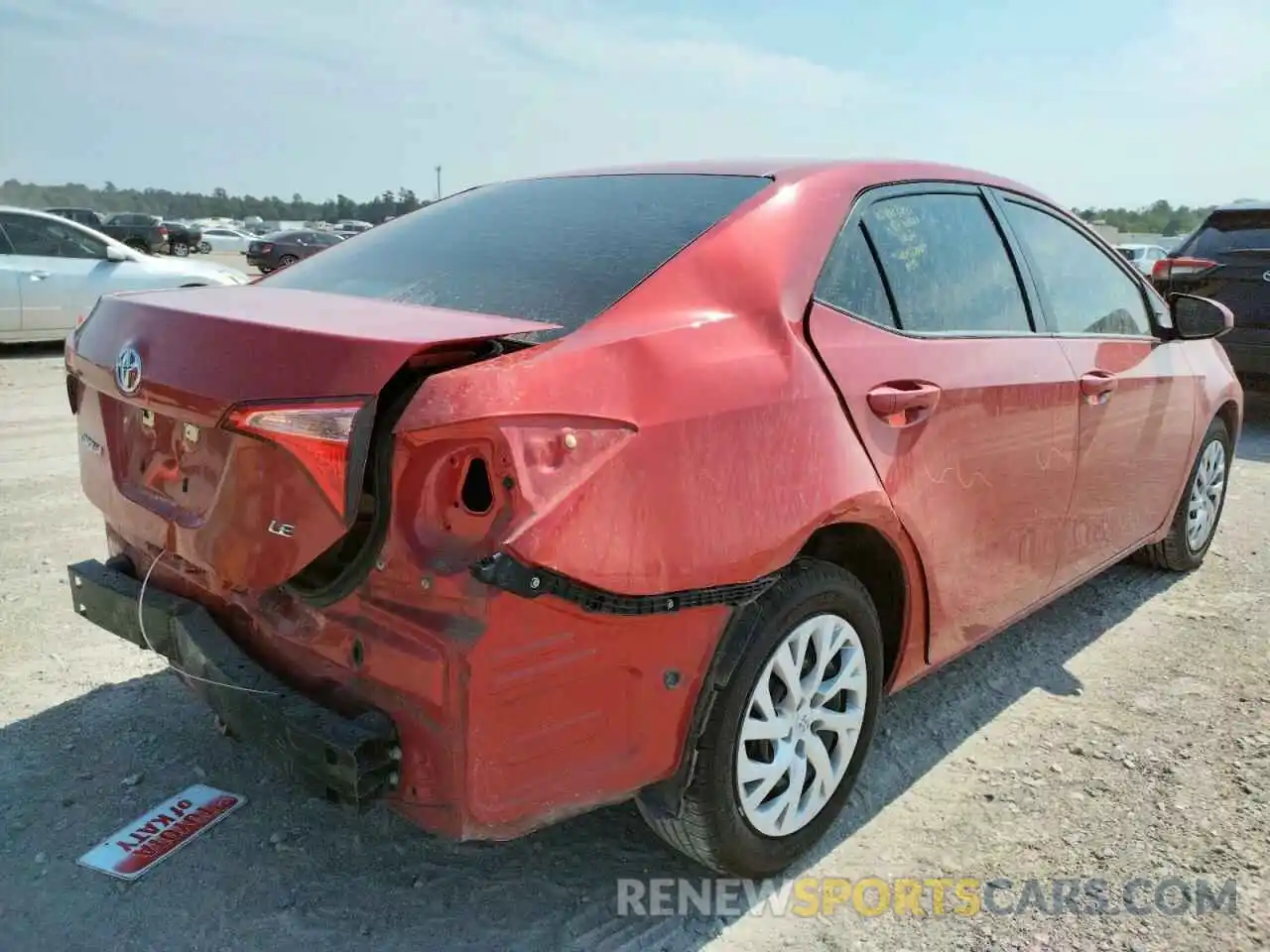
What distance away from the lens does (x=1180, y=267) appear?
8.22 meters

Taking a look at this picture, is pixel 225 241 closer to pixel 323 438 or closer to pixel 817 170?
pixel 817 170

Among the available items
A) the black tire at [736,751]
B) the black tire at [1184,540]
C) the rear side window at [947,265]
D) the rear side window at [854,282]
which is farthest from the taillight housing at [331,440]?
the black tire at [1184,540]

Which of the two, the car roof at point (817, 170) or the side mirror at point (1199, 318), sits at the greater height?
the car roof at point (817, 170)

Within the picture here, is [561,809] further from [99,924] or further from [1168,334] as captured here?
[1168,334]

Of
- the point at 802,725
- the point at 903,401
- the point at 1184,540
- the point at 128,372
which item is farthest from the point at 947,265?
the point at 1184,540

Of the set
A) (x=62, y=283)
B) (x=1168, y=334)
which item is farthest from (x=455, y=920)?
(x=62, y=283)

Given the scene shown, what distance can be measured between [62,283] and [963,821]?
10585mm

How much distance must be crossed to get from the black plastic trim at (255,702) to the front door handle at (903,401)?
53.4 inches

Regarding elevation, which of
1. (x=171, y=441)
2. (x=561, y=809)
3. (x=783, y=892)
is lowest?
(x=783, y=892)

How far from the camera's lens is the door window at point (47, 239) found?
10305 millimetres

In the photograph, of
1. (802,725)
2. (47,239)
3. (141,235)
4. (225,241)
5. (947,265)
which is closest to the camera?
(802,725)

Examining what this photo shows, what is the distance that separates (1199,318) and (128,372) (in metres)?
3.94

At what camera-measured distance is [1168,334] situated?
4.10 meters

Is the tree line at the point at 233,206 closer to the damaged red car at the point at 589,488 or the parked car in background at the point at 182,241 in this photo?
the parked car in background at the point at 182,241
